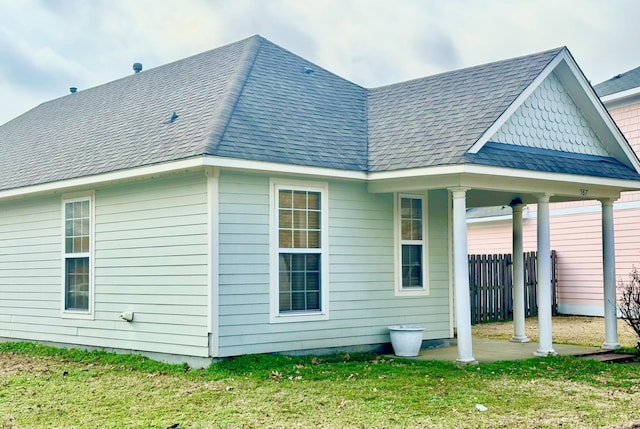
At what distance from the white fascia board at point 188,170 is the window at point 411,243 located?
134 cm

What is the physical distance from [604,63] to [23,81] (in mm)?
21735

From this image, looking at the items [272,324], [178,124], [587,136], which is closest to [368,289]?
[272,324]

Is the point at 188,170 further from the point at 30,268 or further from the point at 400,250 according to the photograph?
the point at 30,268

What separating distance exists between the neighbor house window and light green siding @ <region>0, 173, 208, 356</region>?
124 centimetres

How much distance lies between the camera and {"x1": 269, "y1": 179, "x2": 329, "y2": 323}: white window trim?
11.4 m

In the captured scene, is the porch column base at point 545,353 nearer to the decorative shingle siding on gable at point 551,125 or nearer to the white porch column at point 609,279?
the white porch column at point 609,279

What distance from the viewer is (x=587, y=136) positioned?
45.0ft

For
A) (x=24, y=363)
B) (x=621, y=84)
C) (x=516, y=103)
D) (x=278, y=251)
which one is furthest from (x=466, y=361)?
(x=621, y=84)

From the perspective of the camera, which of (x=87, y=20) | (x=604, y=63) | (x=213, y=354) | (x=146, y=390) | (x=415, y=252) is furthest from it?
(x=604, y=63)

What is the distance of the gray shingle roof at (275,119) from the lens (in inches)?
450

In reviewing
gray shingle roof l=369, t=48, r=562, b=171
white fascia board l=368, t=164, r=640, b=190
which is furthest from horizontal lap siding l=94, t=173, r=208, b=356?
gray shingle roof l=369, t=48, r=562, b=171

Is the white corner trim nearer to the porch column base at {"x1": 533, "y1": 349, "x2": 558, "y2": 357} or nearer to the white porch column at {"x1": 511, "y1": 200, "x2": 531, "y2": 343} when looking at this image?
the porch column base at {"x1": 533, "y1": 349, "x2": 558, "y2": 357}

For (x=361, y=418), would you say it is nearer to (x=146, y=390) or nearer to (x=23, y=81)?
(x=146, y=390)

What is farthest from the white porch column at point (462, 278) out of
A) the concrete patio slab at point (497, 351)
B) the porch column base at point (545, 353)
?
the porch column base at point (545, 353)
